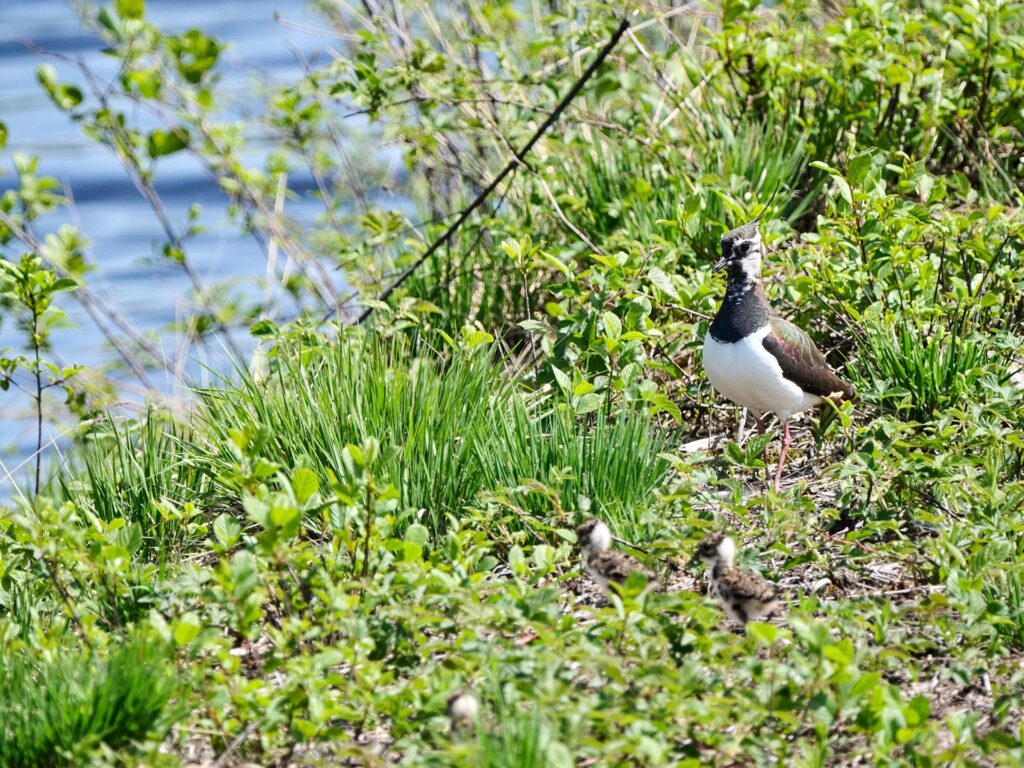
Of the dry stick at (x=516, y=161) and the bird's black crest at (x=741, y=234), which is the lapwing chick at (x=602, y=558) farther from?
the dry stick at (x=516, y=161)

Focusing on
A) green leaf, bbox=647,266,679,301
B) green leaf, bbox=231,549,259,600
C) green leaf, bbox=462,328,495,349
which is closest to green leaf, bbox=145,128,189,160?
green leaf, bbox=462,328,495,349

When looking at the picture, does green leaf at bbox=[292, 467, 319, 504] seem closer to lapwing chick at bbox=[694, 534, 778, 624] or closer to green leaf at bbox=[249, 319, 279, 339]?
lapwing chick at bbox=[694, 534, 778, 624]

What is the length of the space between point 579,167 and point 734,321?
2.40m

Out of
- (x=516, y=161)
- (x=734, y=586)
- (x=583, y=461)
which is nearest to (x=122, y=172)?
(x=516, y=161)

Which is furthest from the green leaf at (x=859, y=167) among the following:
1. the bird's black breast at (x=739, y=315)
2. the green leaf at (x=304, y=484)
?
the green leaf at (x=304, y=484)

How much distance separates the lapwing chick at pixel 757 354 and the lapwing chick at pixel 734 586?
0.95 metres

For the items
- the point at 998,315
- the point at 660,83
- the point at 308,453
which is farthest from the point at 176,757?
the point at 660,83

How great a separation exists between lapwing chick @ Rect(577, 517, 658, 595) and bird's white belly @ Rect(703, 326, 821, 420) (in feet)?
3.68

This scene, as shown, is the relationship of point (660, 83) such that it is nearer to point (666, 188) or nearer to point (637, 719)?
point (666, 188)

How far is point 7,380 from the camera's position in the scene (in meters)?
5.84

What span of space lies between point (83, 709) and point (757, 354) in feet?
9.08

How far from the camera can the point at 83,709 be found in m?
3.28

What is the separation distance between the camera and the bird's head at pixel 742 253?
5.14 meters

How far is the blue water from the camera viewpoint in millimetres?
12375
